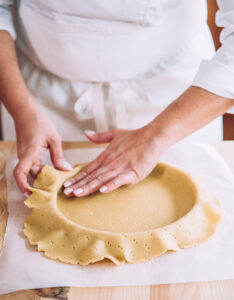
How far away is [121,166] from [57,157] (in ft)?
0.65

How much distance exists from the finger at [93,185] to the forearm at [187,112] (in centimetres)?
16

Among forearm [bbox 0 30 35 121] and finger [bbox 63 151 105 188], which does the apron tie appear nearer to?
forearm [bbox 0 30 35 121]

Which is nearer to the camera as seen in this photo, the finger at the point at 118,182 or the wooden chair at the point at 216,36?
the finger at the point at 118,182

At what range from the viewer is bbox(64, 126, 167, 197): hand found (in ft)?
3.54

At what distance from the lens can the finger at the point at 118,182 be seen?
42.1 inches

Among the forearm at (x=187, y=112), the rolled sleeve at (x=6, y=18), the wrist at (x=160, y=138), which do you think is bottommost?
the wrist at (x=160, y=138)

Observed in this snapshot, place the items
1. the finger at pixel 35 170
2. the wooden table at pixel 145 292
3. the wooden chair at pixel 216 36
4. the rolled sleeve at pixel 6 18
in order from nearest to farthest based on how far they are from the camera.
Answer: the wooden table at pixel 145 292
the finger at pixel 35 170
the rolled sleeve at pixel 6 18
the wooden chair at pixel 216 36

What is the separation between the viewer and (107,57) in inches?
51.6

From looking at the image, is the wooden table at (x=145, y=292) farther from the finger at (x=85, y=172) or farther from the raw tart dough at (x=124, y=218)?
the finger at (x=85, y=172)

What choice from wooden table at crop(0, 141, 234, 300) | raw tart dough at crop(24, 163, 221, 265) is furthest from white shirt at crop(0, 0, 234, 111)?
wooden table at crop(0, 141, 234, 300)

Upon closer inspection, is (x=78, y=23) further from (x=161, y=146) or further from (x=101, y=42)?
(x=161, y=146)

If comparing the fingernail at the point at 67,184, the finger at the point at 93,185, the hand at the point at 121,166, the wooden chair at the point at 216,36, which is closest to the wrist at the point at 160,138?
the hand at the point at 121,166

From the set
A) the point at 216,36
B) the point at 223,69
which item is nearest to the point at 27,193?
the point at 223,69

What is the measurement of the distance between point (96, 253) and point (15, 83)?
24.3 inches
